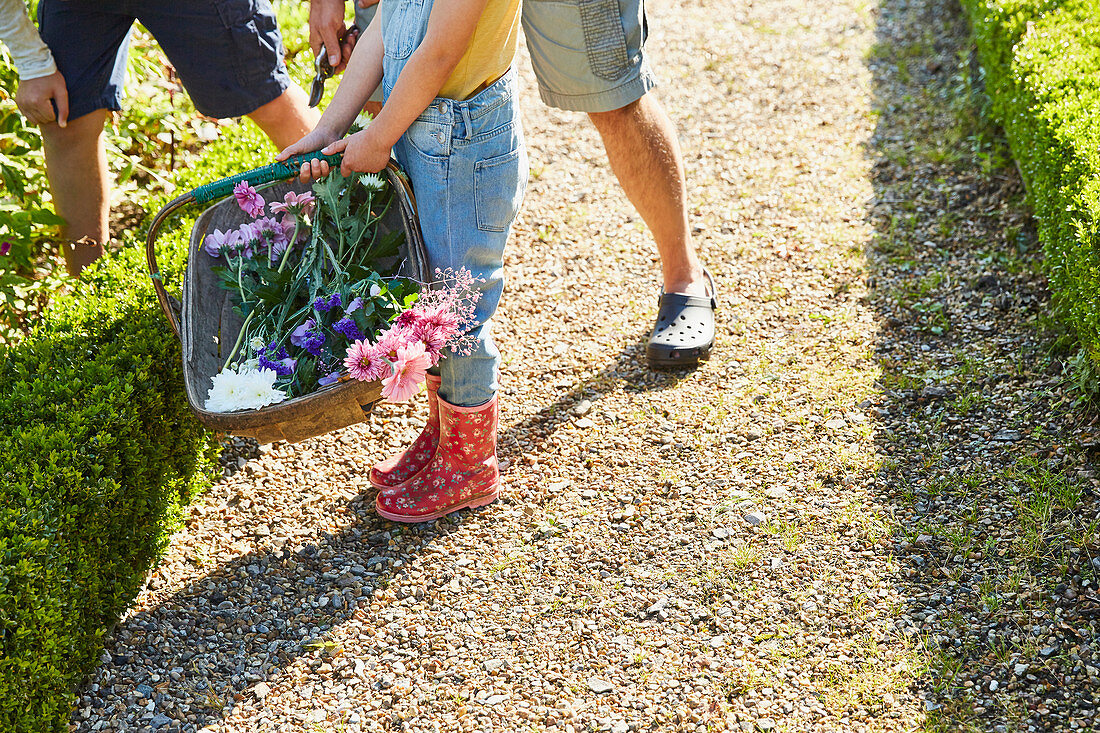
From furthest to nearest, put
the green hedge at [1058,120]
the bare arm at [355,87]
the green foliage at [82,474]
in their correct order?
the green hedge at [1058,120] < the bare arm at [355,87] < the green foliage at [82,474]

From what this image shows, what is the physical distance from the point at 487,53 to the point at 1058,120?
7.37ft

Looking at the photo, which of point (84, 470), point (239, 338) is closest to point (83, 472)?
point (84, 470)

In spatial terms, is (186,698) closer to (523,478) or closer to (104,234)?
(523,478)

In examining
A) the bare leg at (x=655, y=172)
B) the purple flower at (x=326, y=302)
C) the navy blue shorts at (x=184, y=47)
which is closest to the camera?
the purple flower at (x=326, y=302)

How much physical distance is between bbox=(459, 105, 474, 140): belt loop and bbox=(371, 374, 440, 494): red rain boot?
0.84 m

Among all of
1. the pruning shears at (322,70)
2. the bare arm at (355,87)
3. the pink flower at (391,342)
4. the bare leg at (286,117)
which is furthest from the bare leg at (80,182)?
the pink flower at (391,342)

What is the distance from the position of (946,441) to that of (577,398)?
121 centimetres

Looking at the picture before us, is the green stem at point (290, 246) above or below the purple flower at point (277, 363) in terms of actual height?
above

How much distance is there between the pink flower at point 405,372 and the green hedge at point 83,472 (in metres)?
0.82

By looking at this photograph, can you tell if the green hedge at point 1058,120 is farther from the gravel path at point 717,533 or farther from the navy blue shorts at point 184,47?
the navy blue shorts at point 184,47

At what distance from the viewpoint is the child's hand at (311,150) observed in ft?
7.15

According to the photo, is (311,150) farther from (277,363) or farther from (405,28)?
(277,363)

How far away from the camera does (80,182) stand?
3092 millimetres

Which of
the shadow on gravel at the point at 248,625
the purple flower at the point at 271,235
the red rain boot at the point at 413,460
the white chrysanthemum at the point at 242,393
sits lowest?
the shadow on gravel at the point at 248,625
